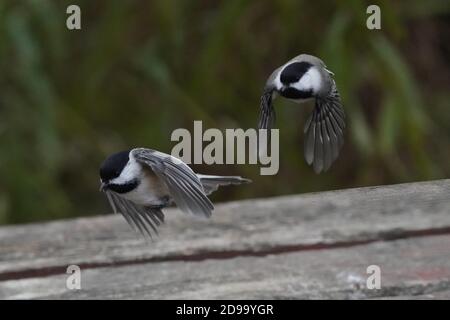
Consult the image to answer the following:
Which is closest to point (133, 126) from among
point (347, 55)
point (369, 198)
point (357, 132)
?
point (357, 132)

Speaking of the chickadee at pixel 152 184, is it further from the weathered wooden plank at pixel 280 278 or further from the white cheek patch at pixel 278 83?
the weathered wooden plank at pixel 280 278

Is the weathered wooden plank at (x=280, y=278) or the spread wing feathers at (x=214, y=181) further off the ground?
the weathered wooden plank at (x=280, y=278)

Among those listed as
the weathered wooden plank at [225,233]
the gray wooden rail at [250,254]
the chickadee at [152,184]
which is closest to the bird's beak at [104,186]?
the chickadee at [152,184]

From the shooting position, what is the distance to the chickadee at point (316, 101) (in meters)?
0.24

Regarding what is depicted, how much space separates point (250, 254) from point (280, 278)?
0.09 meters

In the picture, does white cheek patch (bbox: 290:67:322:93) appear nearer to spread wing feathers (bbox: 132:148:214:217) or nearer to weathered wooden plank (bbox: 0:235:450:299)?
spread wing feathers (bbox: 132:148:214:217)

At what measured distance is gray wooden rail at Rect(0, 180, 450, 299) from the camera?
654 mm

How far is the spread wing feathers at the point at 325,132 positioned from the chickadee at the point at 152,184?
22mm

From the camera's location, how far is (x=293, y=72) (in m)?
0.24

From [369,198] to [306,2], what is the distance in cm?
20

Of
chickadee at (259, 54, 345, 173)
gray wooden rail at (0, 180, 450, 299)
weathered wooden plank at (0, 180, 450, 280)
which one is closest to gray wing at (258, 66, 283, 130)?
chickadee at (259, 54, 345, 173)

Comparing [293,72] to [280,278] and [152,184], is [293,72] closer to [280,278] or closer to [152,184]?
[152,184]

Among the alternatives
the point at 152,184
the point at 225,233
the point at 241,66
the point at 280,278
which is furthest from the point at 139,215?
the point at 225,233
